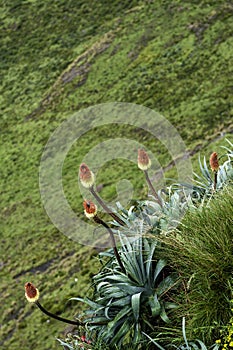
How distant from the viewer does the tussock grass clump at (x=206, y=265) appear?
5770 mm

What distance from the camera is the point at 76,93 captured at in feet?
183

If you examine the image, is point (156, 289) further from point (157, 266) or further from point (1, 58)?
point (1, 58)

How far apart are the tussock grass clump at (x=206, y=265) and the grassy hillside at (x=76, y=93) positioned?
15155 millimetres

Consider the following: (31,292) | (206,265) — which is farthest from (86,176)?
(206,265)

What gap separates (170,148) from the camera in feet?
132

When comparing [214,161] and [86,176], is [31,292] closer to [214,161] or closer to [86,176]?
[86,176]

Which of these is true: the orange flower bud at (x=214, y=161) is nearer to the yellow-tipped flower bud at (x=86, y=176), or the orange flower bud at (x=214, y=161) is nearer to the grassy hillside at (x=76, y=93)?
the yellow-tipped flower bud at (x=86, y=176)

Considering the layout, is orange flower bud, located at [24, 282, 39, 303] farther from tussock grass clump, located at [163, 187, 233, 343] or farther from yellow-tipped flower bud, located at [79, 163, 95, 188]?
tussock grass clump, located at [163, 187, 233, 343]

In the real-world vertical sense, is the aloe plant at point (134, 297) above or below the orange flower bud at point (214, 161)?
below

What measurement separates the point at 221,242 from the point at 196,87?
42.6 meters

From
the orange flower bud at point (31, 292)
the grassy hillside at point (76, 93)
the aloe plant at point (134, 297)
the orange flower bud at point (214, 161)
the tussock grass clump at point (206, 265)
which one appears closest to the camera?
the tussock grass clump at point (206, 265)

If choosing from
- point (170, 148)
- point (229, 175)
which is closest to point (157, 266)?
point (229, 175)

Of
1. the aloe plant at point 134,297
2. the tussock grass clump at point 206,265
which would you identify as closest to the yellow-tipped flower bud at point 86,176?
the aloe plant at point 134,297

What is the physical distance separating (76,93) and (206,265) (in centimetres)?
5111
